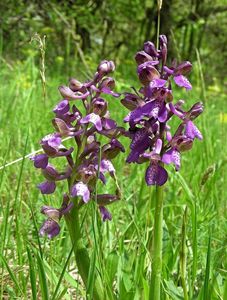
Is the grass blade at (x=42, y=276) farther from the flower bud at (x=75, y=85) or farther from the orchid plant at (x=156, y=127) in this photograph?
the flower bud at (x=75, y=85)

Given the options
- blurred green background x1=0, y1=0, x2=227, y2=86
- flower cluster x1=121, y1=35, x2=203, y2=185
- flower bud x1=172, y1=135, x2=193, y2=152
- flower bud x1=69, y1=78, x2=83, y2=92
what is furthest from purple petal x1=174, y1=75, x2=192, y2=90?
blurred green background x1=0, y1=0, x2=227, y2=86

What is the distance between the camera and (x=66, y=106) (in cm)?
120

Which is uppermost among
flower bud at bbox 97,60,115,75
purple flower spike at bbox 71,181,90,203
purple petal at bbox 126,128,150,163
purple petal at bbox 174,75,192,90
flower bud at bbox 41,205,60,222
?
flower bud at bbox 97,60,115,75

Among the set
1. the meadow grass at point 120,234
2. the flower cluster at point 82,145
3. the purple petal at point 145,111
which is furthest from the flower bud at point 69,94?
the meadow grass at point 120,234

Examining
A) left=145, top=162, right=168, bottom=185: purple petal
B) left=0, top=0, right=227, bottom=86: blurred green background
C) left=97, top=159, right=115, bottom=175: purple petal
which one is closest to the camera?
left=145, top=162, right=168, bottom=185: purple petal

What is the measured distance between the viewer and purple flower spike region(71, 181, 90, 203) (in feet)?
3.64

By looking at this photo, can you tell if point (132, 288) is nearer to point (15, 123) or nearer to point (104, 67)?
point (104, 67)

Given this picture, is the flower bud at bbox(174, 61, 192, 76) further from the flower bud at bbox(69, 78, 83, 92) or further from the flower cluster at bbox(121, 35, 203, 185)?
the flower bud at bbox(69, 78, 83, 92)

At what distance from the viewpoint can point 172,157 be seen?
112 centimetres

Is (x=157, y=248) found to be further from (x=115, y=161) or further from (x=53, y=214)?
(x=115, y=161)

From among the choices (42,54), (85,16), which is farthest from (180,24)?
(42,54)

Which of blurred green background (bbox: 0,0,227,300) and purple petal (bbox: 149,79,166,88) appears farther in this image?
blurred green background (bbox: 0,0,227,300)

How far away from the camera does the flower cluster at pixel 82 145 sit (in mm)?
1153

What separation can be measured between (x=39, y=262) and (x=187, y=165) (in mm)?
1987
